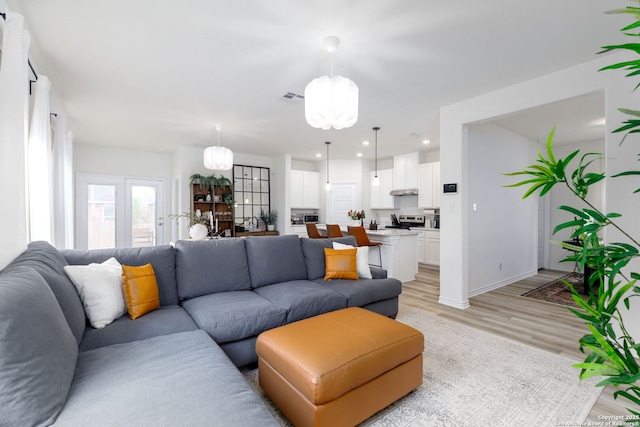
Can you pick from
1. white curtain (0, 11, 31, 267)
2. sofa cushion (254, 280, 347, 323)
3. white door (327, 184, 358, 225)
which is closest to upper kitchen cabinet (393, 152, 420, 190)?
white door (327, 184, 358, 225)

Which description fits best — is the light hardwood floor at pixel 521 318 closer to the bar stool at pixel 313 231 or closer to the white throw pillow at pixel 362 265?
the white throw pillow at pixel 362 265

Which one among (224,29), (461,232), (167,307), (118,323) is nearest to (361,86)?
(224,29)

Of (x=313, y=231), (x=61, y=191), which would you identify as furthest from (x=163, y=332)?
(x=313, y=231)

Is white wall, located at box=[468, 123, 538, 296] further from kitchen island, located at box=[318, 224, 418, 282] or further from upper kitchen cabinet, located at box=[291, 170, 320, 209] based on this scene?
upper kitchen cabinet, located at box=[291, 170, 320, 209]

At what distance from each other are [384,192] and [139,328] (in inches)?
252

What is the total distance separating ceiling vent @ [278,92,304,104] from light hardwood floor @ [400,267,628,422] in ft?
9.83

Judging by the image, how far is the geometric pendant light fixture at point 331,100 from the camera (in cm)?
225

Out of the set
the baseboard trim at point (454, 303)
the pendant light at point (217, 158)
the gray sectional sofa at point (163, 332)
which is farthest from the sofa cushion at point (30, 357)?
the baseboard trim at point (454, 303)

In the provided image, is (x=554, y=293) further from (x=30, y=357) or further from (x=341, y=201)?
(x=30, y=357)

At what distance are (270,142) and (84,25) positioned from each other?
12.1 ft

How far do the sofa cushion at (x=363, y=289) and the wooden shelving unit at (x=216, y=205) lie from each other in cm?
394

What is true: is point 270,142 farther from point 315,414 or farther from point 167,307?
point 315,414

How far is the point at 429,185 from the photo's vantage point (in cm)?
654

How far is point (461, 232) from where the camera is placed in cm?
370
